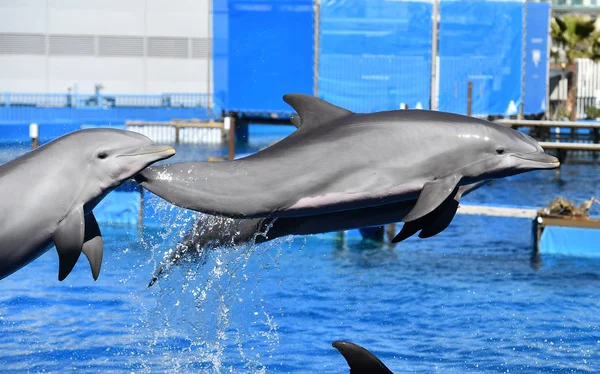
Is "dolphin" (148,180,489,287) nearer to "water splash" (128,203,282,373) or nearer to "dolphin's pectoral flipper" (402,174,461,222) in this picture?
"dolphin's pectoral flipper" (402,174,461,222)

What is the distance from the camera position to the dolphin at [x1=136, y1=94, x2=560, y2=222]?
5.38 meters

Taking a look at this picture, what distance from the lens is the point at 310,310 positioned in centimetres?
1198

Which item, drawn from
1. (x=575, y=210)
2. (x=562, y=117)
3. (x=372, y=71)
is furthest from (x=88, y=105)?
(x=575, y=210)

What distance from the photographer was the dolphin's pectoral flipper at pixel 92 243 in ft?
18.5

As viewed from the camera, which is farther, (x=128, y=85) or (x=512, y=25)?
(x=128, y=85)

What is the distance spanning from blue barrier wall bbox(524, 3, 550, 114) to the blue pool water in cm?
1649

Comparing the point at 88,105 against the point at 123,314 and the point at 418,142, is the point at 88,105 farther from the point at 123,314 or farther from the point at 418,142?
the point at 418,142

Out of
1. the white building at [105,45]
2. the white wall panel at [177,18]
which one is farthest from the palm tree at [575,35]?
the white building at [105,45]

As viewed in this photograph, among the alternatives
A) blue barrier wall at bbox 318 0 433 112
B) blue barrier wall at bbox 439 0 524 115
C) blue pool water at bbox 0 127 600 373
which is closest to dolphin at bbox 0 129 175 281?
blue pool water at bbox 0 127 600 373

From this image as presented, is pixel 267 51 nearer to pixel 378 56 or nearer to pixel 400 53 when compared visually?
pixel 378 56

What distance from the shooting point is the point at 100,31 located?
45.8 metres

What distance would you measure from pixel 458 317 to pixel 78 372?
469 centimetres

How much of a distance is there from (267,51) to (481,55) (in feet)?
20.3

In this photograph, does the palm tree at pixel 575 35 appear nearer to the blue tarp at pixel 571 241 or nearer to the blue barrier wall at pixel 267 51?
the blue barrier wall at pixel 267 51
